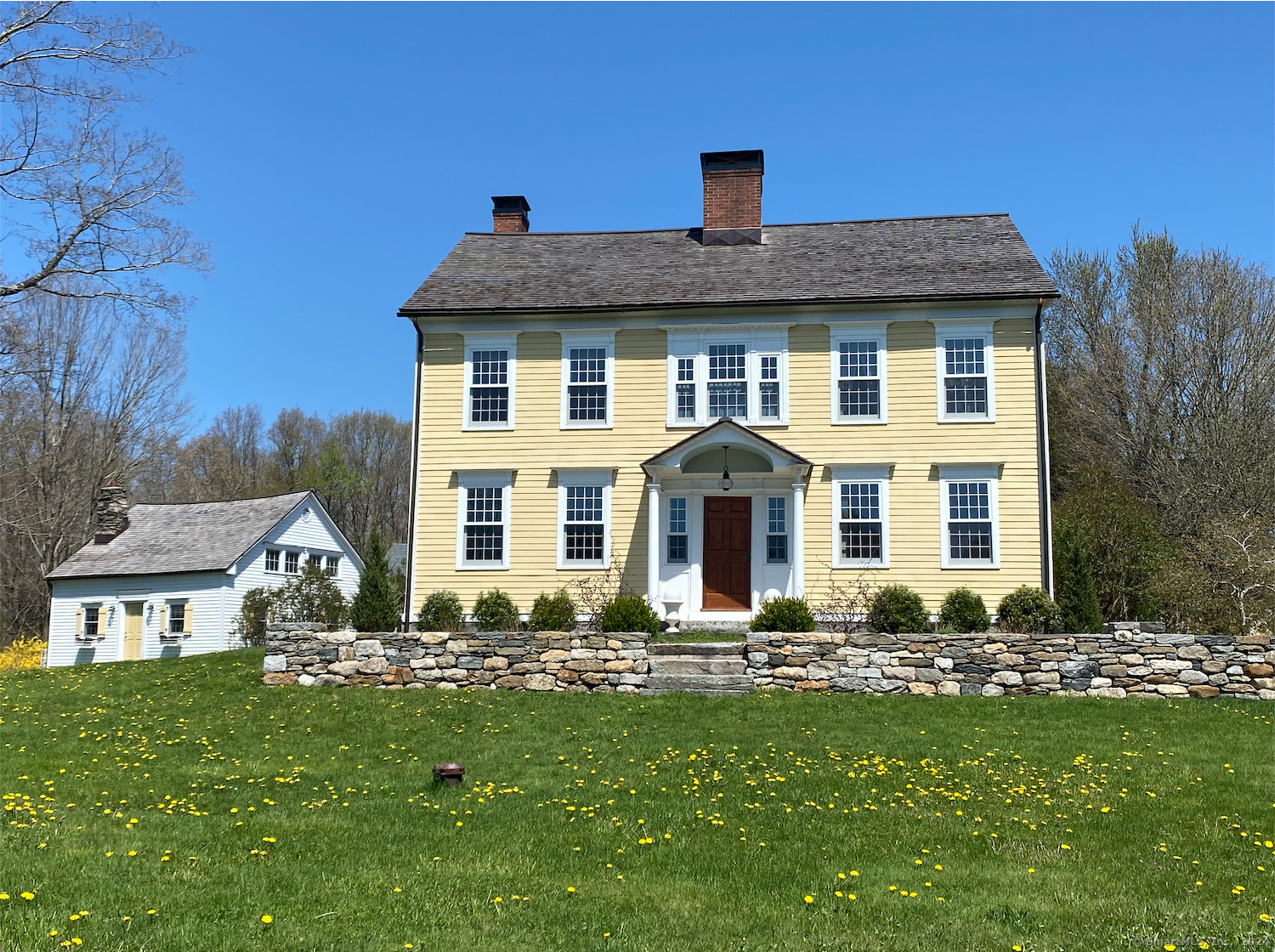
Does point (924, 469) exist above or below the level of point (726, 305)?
below

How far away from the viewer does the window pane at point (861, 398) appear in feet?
60.7

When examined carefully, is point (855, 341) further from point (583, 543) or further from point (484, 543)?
point (484, 543)

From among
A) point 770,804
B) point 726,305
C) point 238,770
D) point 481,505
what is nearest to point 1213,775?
point 770,804

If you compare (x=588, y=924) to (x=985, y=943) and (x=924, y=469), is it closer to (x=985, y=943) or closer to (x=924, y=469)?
(x=985, y=943)

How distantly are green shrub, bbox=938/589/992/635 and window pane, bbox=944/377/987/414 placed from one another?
3478 millimetres

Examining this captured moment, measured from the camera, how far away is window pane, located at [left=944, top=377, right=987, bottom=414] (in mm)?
18203

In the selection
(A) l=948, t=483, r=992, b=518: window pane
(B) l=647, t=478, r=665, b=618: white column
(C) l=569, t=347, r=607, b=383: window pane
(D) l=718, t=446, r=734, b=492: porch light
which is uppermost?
(C) l=569, t=347, r=607, b=383: window pane

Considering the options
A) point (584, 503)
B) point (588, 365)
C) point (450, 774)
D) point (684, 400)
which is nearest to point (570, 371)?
point (588, 365)

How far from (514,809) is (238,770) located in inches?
128

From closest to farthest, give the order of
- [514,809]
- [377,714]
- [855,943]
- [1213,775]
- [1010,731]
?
[855,943], [514,809], [1213,775], [1010,731], [377,714]

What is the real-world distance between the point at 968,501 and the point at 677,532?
5.27m

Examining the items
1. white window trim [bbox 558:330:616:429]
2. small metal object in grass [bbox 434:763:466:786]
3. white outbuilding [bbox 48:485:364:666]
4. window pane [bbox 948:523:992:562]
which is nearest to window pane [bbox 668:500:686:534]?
white window trim [bbox 558:330:616:429]

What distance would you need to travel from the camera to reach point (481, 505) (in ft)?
62.5

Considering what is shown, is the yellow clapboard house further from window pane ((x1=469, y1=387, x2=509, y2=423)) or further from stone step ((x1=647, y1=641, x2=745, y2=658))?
stone step ((x1=647, y1=641, x2=745, y2=658))
